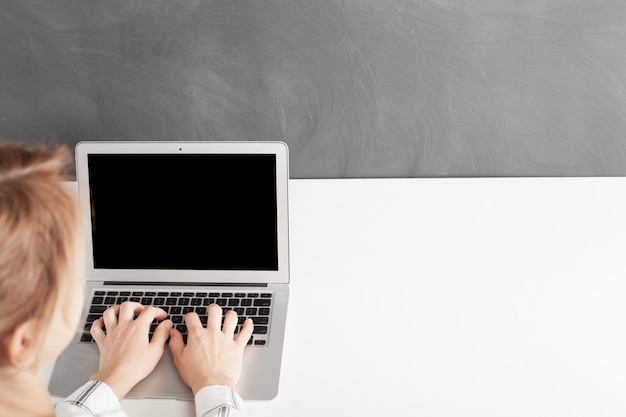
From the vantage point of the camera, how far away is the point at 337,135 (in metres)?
1.28

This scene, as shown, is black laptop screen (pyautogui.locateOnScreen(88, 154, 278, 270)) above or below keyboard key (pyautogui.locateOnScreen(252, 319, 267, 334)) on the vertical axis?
above

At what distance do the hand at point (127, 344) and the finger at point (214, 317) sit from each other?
0.05 meters

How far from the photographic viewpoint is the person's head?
0.53m

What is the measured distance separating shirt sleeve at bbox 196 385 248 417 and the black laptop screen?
0.25 meters

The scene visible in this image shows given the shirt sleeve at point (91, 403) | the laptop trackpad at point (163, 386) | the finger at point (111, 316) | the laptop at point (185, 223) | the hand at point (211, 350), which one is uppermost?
the laptop at point (185, 223)

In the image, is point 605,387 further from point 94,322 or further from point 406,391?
point 94,322

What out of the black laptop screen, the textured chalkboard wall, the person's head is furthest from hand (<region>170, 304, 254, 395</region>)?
the textured chalkboard wall

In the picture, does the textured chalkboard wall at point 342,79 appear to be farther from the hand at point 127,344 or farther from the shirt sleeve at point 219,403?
the shirt sleeve at point 219,403

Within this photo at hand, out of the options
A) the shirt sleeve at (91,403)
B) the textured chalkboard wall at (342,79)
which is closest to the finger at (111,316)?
the shirt sleeve at (91,403)

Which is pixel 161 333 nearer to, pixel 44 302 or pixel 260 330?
pixel 260 330

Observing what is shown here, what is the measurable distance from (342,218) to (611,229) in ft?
1.47

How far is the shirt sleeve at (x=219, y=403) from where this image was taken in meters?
0.76

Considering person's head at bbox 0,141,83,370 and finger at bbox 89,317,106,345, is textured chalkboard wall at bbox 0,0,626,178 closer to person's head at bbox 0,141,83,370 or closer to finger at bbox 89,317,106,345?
finger at bbox 89,317,106,345

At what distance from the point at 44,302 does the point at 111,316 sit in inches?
14.5
